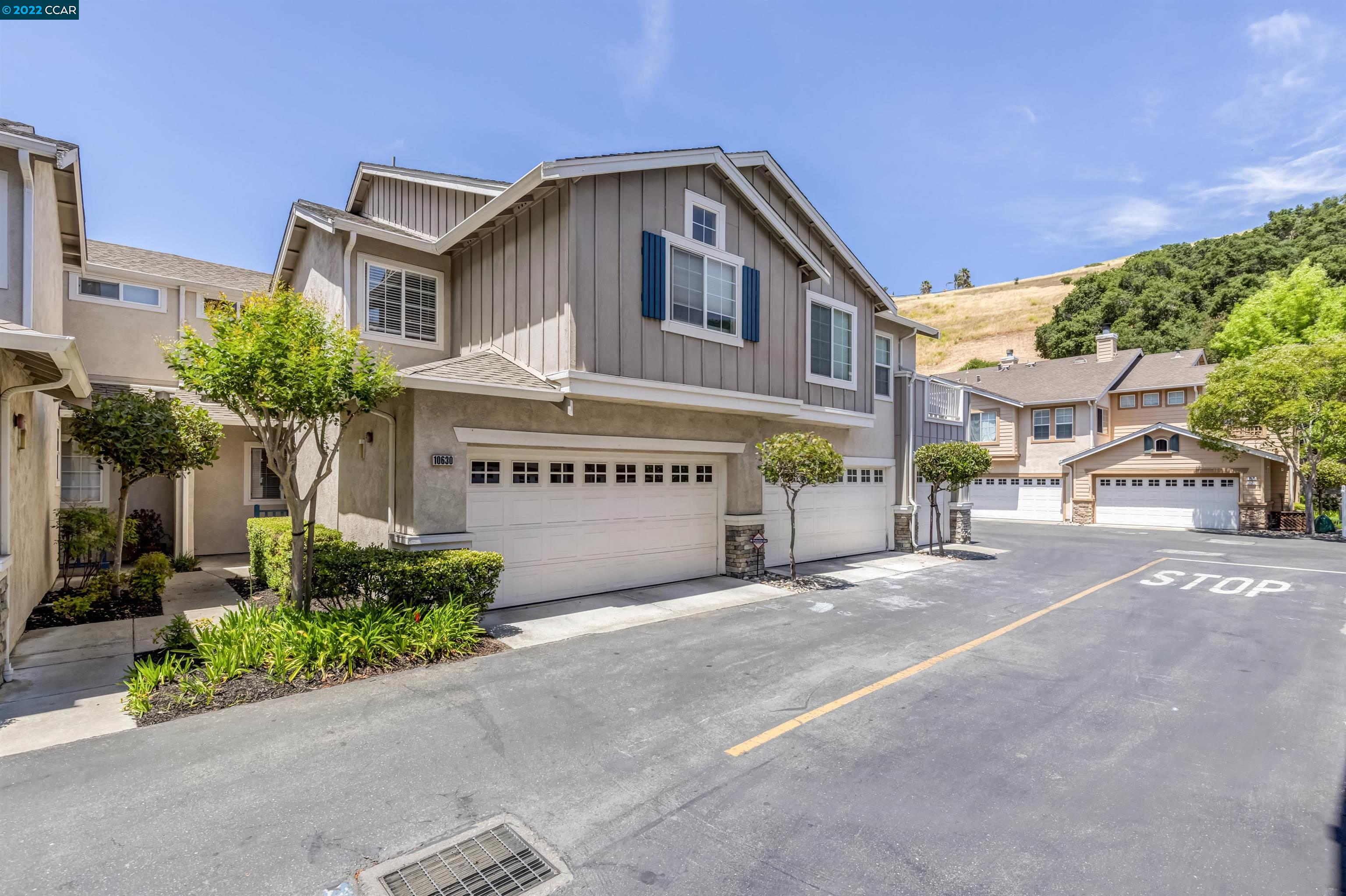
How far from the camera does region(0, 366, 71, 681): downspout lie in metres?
6.07

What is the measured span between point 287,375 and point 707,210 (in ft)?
22.9

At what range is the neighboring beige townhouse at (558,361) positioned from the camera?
8.70m

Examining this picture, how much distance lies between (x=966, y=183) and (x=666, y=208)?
20.1 meters

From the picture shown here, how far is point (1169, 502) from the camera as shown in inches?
975

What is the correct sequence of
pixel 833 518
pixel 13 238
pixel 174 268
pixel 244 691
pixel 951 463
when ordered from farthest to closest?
pixel 174 268
pixel 951 463
pixel 833 518
pixel 13 238
pixel 244 691

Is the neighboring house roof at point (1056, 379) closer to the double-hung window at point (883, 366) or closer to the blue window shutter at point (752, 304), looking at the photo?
the double-hung window at point (883, 366)

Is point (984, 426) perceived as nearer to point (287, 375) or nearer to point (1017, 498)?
point (1017, 498)

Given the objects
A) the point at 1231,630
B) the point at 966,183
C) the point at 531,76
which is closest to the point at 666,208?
the point at 531,76

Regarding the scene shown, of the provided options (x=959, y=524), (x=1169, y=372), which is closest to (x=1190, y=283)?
(x=1169, y=372)

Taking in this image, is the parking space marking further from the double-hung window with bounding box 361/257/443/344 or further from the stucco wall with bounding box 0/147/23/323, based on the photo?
the stucco wall with bounding box 0/147/23/323

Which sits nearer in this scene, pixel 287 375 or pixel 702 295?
pixel 287 375

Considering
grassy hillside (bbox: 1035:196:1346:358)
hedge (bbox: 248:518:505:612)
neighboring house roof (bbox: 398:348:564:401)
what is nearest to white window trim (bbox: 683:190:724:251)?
neighboring house roof (bbox: 398:348:564:401)

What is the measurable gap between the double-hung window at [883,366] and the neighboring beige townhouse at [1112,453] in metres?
8.08

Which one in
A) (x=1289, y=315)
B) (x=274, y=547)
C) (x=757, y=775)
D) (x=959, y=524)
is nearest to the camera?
(x=757, y=775)
